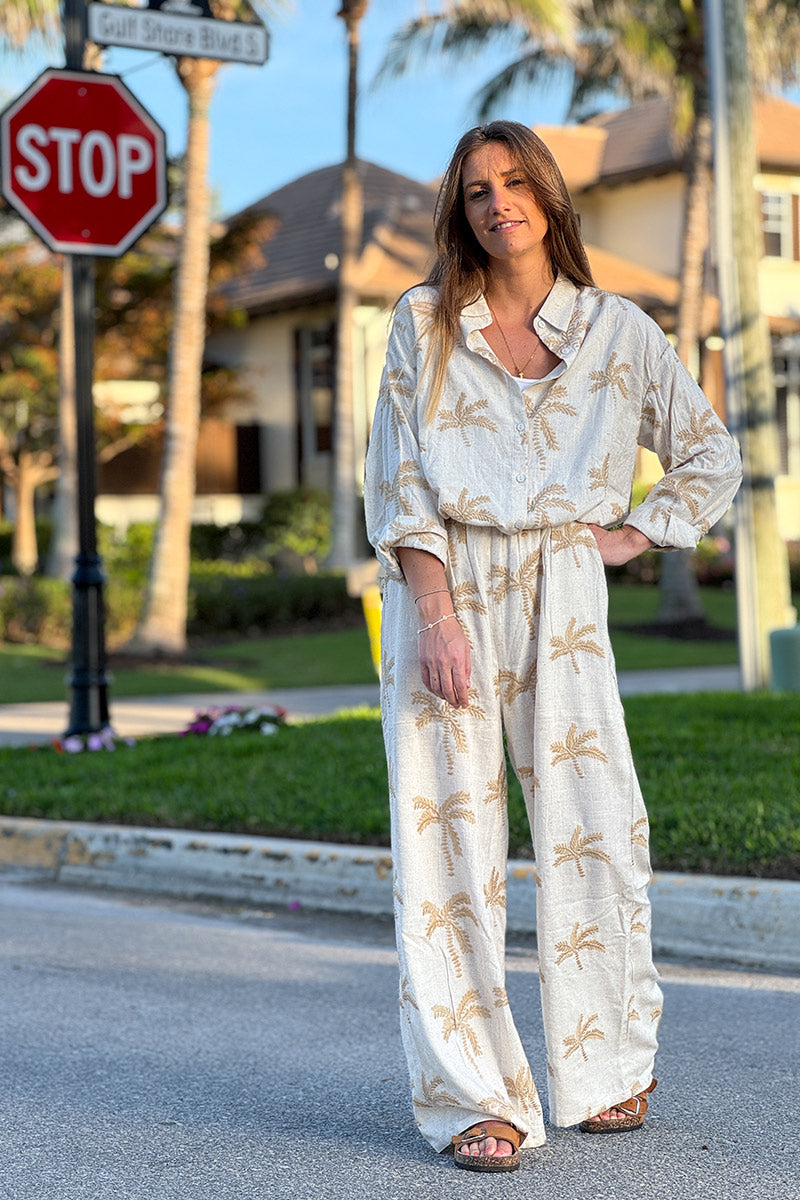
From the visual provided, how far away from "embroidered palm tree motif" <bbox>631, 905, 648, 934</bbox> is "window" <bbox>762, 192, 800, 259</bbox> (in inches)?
1020

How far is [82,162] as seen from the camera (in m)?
8.30

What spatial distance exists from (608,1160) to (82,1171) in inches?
41.6

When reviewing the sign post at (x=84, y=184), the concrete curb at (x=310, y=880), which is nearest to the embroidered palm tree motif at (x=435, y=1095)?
the concrete curb at (x=310, y=880)

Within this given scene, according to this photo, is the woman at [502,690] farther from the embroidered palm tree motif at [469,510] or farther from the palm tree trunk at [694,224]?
the palm tree trunk at [694,224]

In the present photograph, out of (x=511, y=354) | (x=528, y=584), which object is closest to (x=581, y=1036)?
(x=528, y=584)

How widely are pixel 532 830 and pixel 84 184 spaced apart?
20.2 ft

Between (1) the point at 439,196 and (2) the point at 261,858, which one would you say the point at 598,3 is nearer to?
(2) the point at 261,858

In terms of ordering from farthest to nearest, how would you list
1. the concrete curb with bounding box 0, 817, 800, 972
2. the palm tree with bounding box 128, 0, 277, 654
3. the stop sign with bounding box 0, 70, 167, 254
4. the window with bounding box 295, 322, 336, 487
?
the window with bounding box 295, 322, 336, 487 → the palm tree with bounding box 128, 0, 277, 654 → the stop sign with bounding box 0, 70, 167, 254 → the concrete curb with bounding box 0, 817, 800, 972

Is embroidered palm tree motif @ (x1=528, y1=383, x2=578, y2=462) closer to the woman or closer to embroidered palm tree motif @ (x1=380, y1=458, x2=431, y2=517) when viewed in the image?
the woman

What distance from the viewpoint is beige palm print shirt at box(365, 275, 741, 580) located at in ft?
10.3

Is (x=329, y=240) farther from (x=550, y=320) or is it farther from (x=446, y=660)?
(x=446, y=660)

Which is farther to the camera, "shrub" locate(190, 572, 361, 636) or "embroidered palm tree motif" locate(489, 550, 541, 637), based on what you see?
"shrub" locate(190, 572, 361, 636)

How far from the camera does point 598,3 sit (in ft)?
63.9

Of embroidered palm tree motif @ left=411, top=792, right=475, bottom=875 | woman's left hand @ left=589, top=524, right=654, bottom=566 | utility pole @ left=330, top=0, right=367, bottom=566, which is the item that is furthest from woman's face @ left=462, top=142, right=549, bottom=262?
utility pole @ left=330, top=0, right=367, bottom=566
